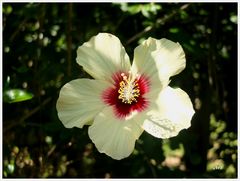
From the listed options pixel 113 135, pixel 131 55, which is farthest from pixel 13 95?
pixel 113 135

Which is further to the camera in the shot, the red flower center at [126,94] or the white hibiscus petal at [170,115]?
the red flower center at [126,94]

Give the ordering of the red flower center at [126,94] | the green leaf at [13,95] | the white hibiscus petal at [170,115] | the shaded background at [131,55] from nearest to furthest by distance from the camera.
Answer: the white hibiscus petal at [170,115] < the red flower center at [126,94] < the green leaf at [13,95] < the shaded background at [131,55]

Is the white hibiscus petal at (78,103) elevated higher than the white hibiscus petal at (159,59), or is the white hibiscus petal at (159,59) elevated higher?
the white hibiscus petal at (159,59)

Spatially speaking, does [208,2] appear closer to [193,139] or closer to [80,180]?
[193,139]

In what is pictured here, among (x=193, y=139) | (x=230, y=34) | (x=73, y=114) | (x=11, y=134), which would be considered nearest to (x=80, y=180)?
(x=11, y=134)

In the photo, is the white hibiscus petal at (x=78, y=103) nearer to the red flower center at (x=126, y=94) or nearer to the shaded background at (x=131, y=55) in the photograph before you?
the red flower center at (x=126, y=94)

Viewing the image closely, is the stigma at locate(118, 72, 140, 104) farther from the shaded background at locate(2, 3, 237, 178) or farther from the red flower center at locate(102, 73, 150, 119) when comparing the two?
the shaded background at locate(2, 3, 237, 178)

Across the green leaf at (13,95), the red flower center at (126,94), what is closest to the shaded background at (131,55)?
the green leaf at (13,95)
